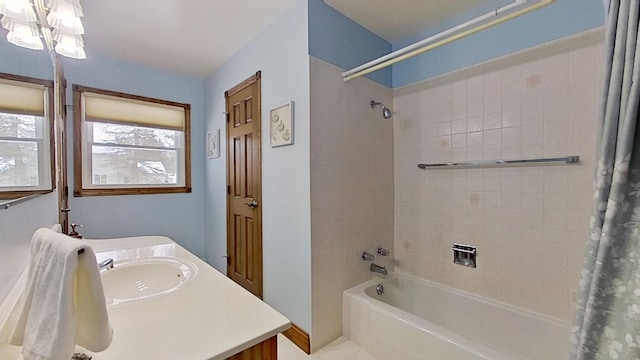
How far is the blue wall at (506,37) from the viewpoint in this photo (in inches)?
60.5

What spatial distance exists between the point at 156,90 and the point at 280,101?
179cm

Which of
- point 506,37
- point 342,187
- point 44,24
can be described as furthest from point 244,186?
point 506,37

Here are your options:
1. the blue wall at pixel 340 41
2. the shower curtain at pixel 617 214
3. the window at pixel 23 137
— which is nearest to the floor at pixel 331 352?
the shower curtain at pixel 617 214

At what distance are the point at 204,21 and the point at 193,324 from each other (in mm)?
2194

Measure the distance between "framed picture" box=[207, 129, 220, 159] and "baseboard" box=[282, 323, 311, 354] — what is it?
76.9 inches

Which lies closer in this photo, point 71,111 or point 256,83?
point 256,83

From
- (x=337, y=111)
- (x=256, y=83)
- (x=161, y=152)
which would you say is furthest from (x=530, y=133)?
(x=161, y=152)

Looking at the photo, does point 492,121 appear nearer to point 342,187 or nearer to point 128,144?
point 342,187

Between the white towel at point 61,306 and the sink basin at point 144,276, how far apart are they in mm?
605

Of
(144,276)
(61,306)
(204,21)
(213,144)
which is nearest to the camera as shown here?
(61,306)

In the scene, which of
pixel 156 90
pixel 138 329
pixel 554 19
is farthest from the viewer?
pixel 156 90

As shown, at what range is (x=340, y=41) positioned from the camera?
202cm

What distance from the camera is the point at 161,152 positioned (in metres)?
3.04

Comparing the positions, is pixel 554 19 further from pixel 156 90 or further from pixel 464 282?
pixel 156 90
